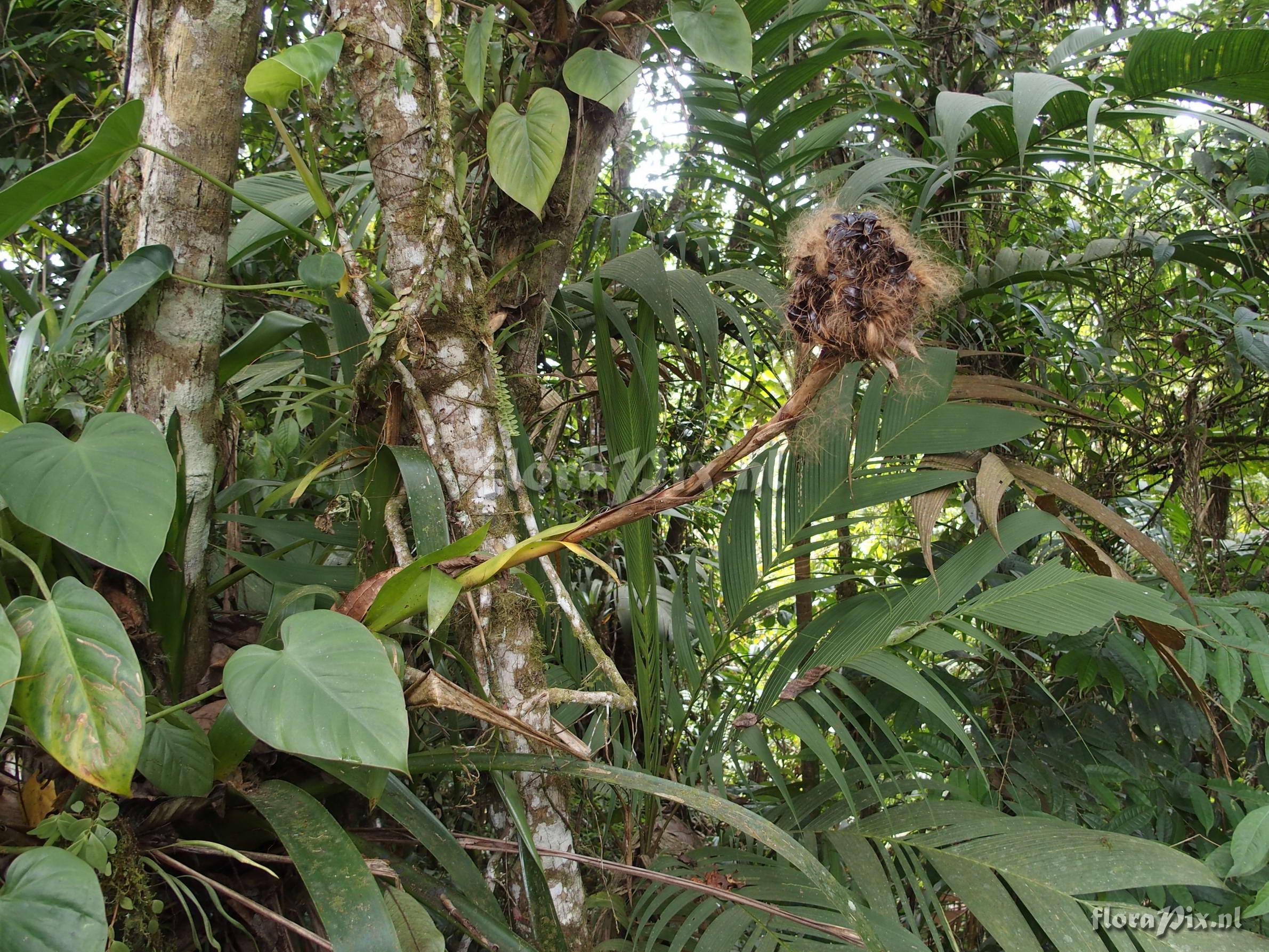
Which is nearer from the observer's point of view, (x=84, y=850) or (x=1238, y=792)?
(x=84, y=850)

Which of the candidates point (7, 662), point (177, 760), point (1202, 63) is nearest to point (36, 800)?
point (177, 760)

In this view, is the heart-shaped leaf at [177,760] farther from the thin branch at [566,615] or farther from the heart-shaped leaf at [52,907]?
the thin branch at [566,615]

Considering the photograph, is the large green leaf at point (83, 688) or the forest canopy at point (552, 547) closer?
the large green leaf at point (83, 688)

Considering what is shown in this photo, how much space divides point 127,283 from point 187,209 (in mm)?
123

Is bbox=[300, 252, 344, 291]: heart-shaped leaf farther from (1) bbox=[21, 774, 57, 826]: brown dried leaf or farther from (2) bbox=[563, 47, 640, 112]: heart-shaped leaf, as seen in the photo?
(1) bbox=[21, 774, 57, 826]: brown dried leaf

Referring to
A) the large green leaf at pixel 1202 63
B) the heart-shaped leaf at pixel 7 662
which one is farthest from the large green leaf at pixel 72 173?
the large green leaf at pixel 1202 63

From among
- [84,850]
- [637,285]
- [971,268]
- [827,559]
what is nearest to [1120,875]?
[827,559]

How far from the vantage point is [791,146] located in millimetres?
1247

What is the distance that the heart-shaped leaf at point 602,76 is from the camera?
0.84 m

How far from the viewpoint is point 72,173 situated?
2.20 feet

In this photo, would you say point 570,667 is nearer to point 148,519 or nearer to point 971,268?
point 148,519

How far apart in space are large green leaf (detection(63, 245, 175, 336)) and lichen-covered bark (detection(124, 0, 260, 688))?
40mm

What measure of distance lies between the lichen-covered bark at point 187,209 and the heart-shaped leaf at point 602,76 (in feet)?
1.15

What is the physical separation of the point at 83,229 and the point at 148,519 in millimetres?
1509
